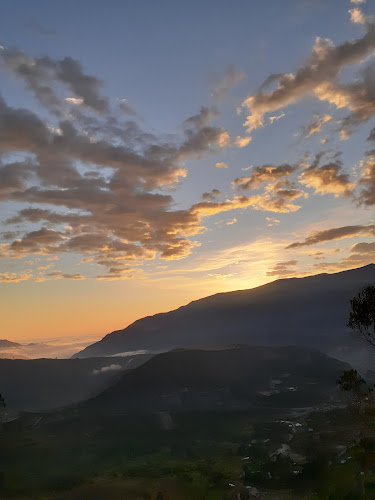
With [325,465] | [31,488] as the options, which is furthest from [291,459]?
[31,488]

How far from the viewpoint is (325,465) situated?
163500 mm

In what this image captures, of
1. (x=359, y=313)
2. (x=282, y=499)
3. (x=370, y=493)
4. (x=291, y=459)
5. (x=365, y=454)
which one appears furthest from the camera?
(x=291, y=459)

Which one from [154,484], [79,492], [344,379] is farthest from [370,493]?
[79,492]

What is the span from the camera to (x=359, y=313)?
115m

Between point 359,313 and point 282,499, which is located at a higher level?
point 359,313

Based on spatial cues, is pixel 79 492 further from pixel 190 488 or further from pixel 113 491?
pixel 190 488

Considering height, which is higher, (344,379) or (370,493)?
(344,379)

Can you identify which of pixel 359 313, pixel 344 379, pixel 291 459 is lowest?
pixel 291 459

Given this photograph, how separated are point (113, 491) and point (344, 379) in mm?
108306

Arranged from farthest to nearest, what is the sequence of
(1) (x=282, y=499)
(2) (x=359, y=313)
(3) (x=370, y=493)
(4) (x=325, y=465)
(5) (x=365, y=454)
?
(4) (x=325, y=465) < (5) (x=365, y=454) < (1) (x=282, y=499) < (2) (x=359, y=313) < (3) (x=370, y=493)

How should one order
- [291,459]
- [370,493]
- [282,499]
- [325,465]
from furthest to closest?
[291,459] < [325,465] < [282,499] < [370,493]

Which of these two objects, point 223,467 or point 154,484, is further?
point 223,467

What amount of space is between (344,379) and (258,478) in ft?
181

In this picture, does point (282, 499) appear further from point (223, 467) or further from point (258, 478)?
point (223, 467)
